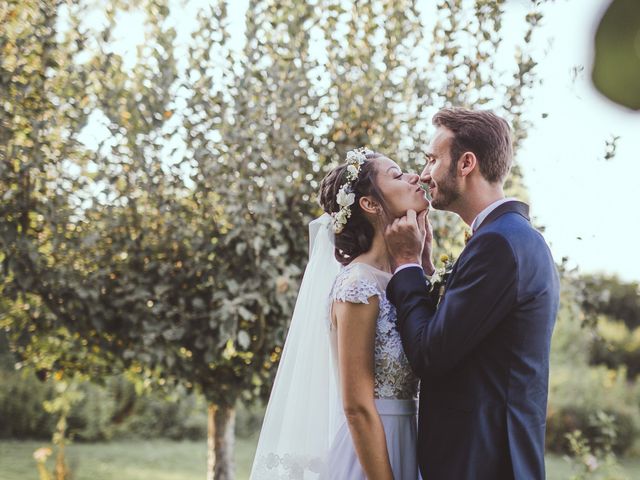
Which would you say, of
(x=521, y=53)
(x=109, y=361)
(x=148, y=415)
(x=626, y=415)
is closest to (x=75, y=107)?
(x=109, y=361)

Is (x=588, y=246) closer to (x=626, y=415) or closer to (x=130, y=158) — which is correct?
(x=130, y=158)

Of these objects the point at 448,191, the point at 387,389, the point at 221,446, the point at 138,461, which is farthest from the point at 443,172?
the point at 138,461

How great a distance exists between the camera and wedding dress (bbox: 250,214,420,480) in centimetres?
228

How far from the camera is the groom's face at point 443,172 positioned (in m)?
2.23

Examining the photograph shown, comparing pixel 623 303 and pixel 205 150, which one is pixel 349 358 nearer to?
pixel 205 150

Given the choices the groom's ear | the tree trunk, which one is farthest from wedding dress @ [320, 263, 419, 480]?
the tree trunk

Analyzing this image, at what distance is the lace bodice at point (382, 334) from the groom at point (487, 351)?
13cm

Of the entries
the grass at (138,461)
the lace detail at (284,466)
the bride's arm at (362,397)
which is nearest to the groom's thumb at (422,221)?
the bride's arm at (362,397)

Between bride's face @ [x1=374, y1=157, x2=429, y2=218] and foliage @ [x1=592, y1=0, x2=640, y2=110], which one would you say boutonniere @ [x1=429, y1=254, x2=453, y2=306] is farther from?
foliage @ [x1=592, y1=0, x2=640, y2=110]

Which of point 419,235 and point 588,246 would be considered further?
point 588,246

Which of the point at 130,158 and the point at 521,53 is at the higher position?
the point at 521,53

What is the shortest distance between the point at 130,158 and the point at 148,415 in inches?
263

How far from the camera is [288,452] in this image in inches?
99.3

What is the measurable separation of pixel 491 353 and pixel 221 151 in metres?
2.12
